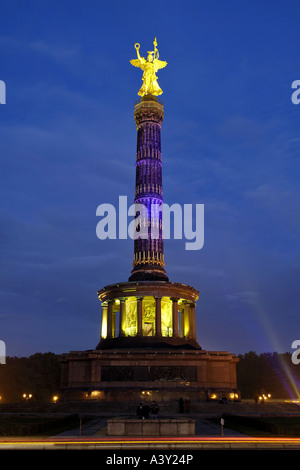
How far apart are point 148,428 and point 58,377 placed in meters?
69.0

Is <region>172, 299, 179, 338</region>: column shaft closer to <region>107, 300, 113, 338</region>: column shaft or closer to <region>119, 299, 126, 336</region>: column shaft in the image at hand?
<region>119, 299, 126, 336</region>: column shaft

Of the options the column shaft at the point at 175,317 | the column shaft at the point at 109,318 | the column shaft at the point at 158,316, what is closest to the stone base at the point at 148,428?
the column shaft at the point at 158,316

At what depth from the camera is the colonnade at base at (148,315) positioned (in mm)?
50469

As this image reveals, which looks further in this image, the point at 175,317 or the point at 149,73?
the point at 149,73

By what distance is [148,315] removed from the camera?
173 ft

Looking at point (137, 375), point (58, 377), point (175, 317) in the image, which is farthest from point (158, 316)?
point (58, 377)

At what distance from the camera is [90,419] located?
29.7m

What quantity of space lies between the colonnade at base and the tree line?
1175 inches

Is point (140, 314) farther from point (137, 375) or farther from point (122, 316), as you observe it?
point (137, 375)

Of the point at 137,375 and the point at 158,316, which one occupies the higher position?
the point at 158,316

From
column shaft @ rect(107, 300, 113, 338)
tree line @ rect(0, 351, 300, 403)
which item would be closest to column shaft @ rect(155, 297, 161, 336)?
column shaft @ rect(107, 300, 113, 338)
